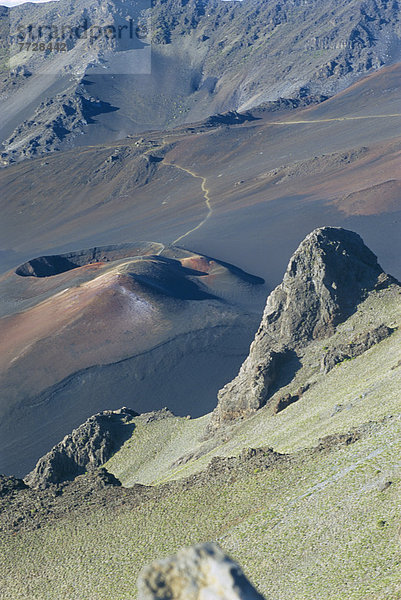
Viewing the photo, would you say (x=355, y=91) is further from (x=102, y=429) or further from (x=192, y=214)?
(x=102, y=429)

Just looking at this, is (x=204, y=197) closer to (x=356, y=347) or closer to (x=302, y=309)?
(x=302, y=309)

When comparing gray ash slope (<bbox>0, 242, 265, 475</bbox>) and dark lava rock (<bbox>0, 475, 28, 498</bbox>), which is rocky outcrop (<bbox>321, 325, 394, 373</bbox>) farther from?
gray ash slope (<bbox>0, 242, 265, 475</bbox>)

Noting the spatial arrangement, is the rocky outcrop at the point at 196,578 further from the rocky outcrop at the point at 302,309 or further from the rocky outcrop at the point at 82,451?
the rocky outcrop at the point at 82,451

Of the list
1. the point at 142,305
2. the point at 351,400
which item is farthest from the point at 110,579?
the point at 142,305

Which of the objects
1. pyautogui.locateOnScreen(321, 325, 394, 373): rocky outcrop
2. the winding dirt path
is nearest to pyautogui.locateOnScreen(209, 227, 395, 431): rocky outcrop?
pyautogui.locateOnScreen(321, 325, 394, 373): rocky outcrop

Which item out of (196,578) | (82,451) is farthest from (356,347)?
(196,578)

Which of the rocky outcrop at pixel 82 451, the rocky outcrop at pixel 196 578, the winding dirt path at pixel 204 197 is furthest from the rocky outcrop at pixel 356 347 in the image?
the winding dirt path at pixel 204 197
